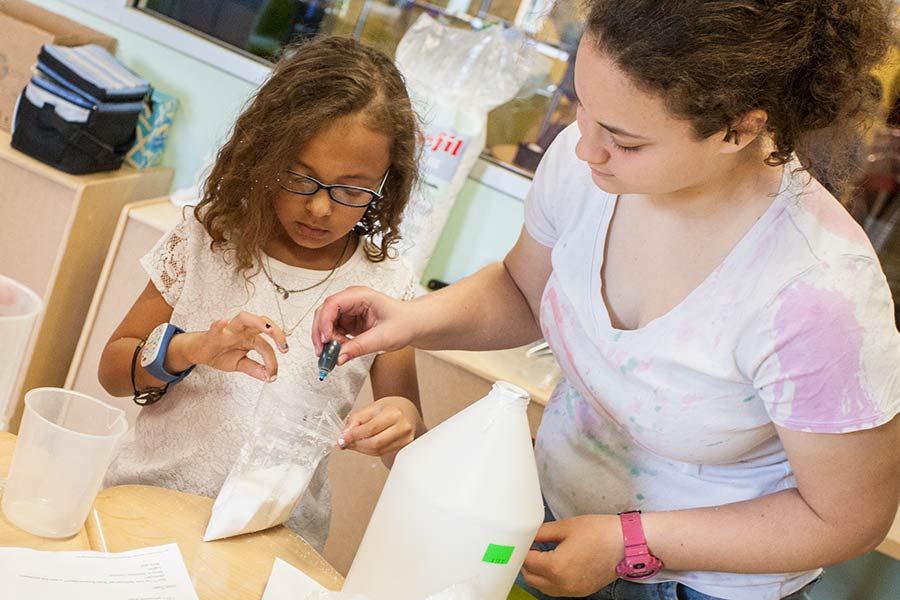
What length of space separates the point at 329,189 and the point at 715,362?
57 cm

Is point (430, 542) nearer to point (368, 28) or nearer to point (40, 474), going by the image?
point (40, 474)

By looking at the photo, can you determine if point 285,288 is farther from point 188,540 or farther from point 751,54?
point 751,54

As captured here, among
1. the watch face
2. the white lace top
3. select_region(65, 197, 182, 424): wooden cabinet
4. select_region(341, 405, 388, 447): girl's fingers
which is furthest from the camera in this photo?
select_region(65, 197, 182, 424): wooden cabinet

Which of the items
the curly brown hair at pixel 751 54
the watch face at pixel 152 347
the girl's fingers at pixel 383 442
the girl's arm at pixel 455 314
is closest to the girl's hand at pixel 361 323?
the girl's arm at pixel 455 314

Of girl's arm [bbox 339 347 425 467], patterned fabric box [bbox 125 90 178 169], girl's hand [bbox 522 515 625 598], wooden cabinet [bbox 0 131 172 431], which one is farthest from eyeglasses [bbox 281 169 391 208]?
patterned fabric box [bbox 125 90 178 169]

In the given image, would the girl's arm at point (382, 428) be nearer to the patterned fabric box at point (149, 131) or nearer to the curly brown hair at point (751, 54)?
the curly brown hair at point (751, 54)

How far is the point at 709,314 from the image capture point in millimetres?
1119

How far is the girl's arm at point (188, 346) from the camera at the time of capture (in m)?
1.23

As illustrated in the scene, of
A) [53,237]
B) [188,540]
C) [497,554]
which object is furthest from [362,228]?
[53,237]

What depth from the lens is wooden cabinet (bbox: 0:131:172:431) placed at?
2367mm

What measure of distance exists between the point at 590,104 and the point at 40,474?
2.14 feet

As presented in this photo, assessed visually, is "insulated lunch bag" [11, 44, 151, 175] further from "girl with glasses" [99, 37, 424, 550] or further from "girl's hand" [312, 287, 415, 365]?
"girl's hand" [312, 287, 415, 365]

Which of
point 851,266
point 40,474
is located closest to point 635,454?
point 851,266

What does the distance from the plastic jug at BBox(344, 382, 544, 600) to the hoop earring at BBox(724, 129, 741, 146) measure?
334 mm
